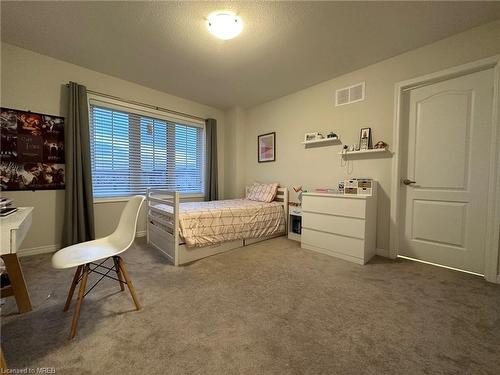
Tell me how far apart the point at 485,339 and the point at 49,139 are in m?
4.42

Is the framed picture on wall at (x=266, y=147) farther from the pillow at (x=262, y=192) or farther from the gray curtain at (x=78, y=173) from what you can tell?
the gray curtain at (x=78, y=173)

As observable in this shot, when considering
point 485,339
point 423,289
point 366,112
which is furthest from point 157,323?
point 366,112

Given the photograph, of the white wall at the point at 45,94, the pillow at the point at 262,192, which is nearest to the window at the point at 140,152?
the white wall at the point at 45,94

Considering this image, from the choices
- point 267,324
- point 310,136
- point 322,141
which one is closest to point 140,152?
point 310,136

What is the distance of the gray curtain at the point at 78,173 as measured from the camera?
265cm

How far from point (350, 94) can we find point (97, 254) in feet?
11.0

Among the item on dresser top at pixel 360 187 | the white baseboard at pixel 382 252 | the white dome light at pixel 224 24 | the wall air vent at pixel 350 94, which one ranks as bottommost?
the white baseboard at pixel 382 252

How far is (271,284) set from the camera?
1.93 metres

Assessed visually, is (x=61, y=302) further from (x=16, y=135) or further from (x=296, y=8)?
(x=296, y=8)

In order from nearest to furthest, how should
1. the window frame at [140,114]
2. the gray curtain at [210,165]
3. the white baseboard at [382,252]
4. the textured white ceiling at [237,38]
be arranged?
the textured white ceiling at [237,38], the white baseboard at [382,252], the window frame at [140,114], the gray curtain at [210,165]

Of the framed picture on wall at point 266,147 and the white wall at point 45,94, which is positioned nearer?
the white wall at point 45,94

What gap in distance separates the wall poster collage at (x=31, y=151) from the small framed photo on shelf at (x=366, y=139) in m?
3.88

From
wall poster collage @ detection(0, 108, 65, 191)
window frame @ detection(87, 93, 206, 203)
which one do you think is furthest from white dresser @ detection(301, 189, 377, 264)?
wall poster collage @ detection(0, 108, 65, 191)

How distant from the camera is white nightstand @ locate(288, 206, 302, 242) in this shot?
330cm
